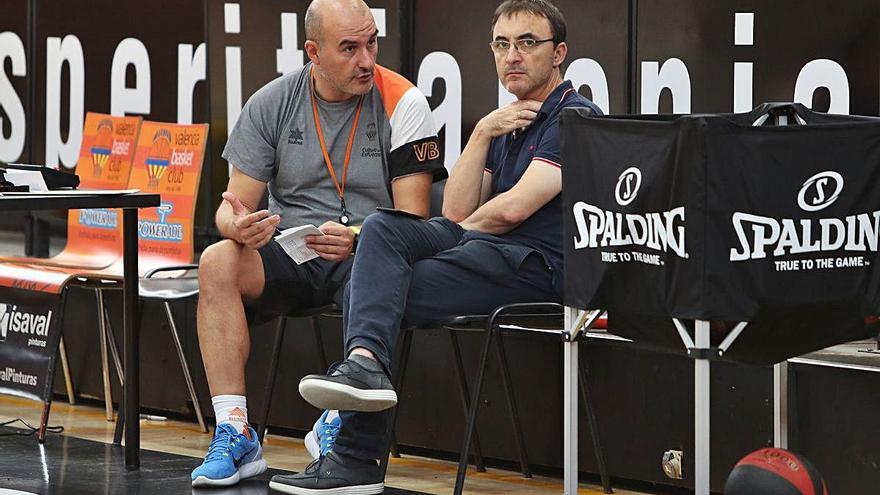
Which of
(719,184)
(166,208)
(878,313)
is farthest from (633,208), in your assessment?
(166,208)

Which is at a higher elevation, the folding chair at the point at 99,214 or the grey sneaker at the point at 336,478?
the folding chair at the point at 99,214

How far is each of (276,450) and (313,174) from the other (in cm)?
98

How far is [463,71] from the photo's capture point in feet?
18.2

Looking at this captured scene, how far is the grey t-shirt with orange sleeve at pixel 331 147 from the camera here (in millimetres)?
4629

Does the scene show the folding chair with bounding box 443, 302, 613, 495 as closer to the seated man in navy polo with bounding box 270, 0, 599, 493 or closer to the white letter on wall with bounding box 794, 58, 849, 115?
the seated man in navy polo with bounding box 270, 0, 599, 493

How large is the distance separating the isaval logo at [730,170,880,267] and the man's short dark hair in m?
1.22

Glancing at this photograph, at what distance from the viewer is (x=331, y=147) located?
15.3 feet

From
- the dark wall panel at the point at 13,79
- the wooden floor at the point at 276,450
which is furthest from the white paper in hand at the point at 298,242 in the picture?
the dark wall panel at the point at 13,79

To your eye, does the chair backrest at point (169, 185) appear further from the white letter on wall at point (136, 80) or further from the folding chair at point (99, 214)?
the white letter on wall at point (136, 80)

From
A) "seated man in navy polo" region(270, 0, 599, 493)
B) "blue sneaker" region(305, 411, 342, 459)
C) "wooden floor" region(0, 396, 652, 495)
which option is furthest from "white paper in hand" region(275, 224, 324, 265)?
"wooden floor" region(0, 396, 652, 495)

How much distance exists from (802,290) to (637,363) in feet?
3.84

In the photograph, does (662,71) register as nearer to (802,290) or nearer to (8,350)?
(802,290)

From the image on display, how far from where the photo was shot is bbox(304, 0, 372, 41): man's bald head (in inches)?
179

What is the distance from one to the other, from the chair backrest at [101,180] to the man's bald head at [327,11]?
150cm
